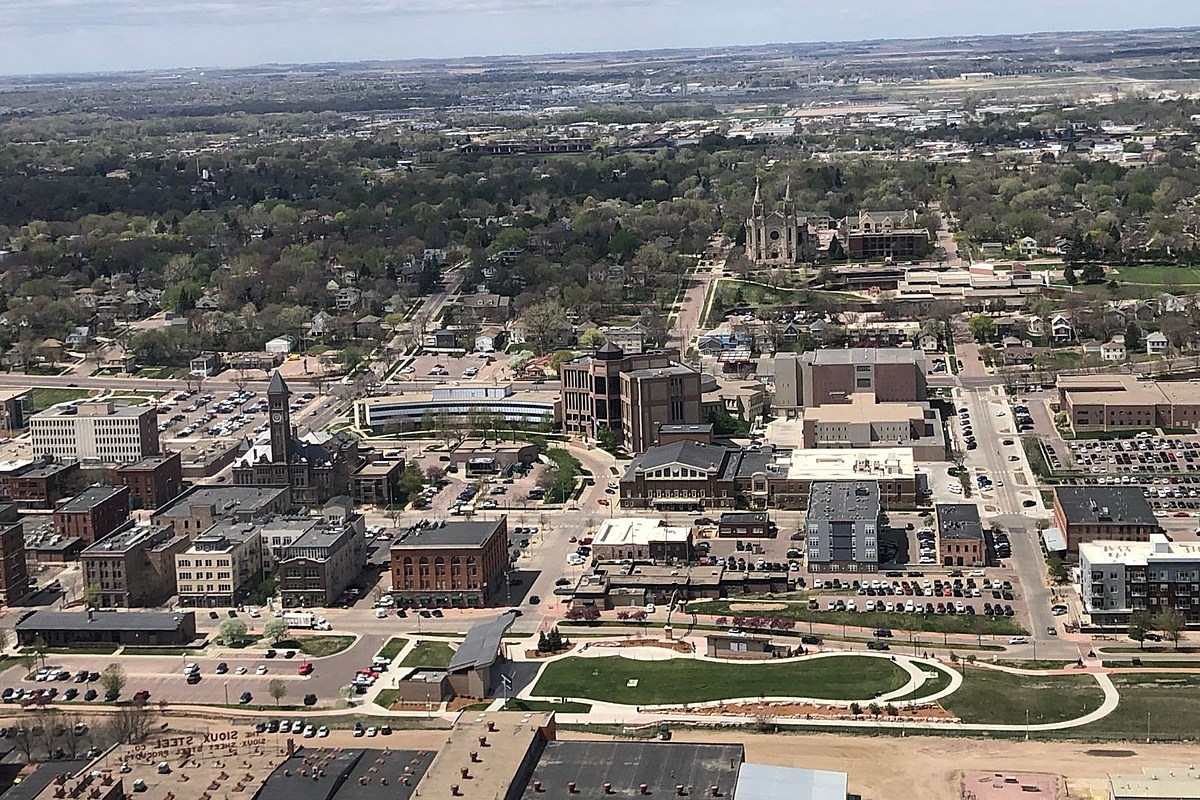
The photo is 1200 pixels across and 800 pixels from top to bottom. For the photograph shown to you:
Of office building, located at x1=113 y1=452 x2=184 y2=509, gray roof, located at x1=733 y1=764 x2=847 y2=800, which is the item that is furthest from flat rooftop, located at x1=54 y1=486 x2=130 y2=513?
gray roof, located at x1=733 y1=764 x2=847 y2=800

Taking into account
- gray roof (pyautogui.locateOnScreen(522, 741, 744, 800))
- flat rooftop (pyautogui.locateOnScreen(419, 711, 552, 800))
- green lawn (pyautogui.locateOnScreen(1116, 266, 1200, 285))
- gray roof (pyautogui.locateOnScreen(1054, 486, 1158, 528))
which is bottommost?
gray roof (pyautogui.locateOnScreen(522, 741, 744, 800))

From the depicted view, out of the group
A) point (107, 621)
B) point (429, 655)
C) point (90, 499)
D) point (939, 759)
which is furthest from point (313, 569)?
point (939, 759)

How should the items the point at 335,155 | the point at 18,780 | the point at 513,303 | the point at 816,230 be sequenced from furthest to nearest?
the point at 335,155, the point at 816,230, the point at 513,303, the point at 18,780

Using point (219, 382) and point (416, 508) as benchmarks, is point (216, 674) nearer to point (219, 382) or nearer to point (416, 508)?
point (416, 508)

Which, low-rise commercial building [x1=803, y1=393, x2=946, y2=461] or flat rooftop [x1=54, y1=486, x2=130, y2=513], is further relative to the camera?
low-rise commercial building [x1=803, y1=393, x2=946, y2=461]

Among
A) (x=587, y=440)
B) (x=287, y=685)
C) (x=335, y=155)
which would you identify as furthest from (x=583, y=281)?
(x=335, y=155)

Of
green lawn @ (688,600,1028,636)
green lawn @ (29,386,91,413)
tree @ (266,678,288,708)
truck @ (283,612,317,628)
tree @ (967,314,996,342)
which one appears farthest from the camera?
tree @ (967,314,996,342)

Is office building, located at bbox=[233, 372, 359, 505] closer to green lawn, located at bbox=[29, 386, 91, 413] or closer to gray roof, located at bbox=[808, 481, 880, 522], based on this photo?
gray roof, located at bbox=[808, 481, 880, 522]
